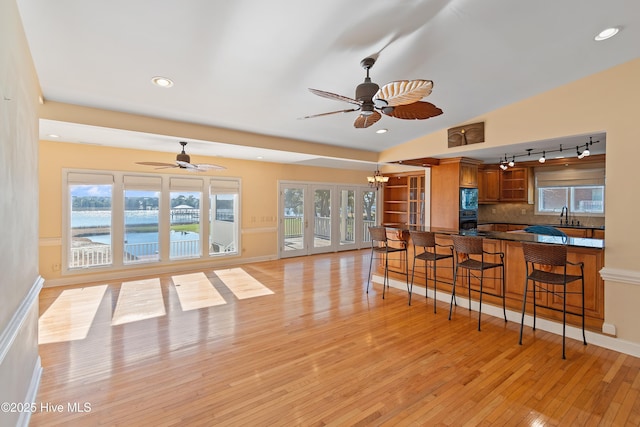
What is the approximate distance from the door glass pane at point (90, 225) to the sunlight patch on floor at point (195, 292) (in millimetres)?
1474

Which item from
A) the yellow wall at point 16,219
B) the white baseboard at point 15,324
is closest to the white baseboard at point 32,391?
the yellow wall at point 16,219

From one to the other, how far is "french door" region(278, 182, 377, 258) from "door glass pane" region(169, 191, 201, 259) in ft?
7.05

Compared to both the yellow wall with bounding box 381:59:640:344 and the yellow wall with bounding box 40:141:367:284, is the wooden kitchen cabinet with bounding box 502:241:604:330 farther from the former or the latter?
the yellow wall with bounding box 40:141:367:284

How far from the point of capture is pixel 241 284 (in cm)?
549

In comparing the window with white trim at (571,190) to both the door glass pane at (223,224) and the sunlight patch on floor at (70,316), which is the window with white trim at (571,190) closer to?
the door glass pane at (223,224)

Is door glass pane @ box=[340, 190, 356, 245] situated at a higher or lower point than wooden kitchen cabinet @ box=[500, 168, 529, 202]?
lower

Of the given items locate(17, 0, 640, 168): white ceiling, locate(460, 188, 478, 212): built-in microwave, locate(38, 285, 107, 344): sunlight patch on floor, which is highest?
locate(17, 0, 640, 168): white ceiling

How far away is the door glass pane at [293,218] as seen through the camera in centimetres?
821

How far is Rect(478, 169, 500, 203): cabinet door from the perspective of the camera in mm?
7321

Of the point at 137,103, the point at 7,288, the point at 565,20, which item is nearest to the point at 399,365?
the point at 7,288

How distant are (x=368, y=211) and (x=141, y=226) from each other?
6.37 m

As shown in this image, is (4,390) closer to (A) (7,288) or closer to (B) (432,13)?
(A) (7,288)

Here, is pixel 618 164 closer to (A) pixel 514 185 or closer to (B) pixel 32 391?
(A) pixel 514 185

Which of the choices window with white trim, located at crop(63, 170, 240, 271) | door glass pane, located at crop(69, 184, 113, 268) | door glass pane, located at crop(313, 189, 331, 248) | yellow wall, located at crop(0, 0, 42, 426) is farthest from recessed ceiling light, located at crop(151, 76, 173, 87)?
door glass pane, located at crop(313, 189, 331, 248)
